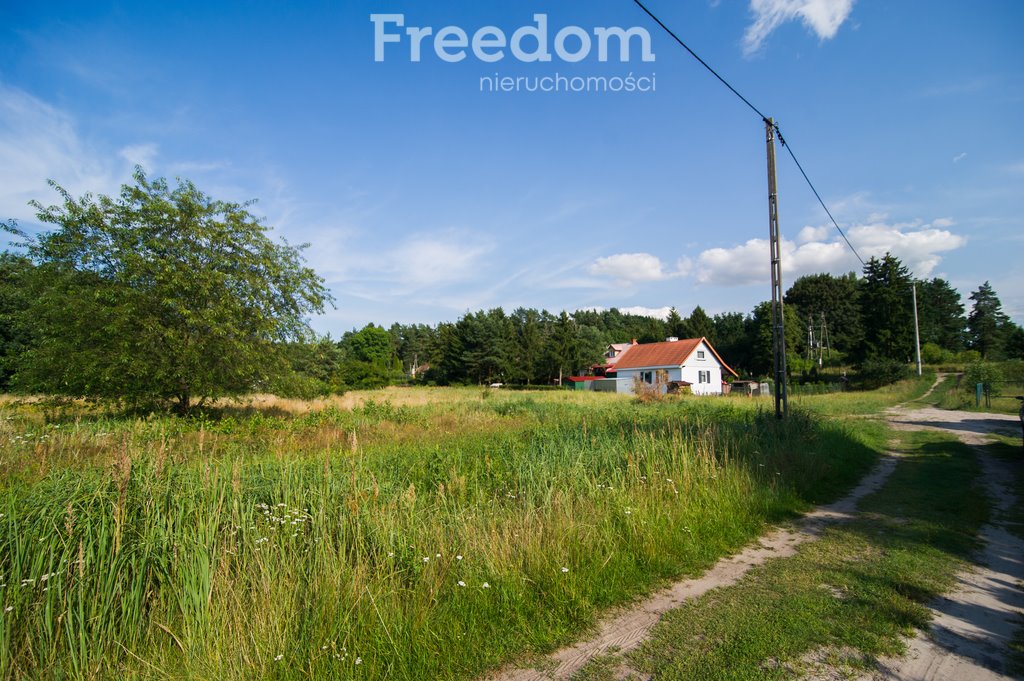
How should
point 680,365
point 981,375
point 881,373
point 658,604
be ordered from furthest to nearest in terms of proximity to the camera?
point 680,365 < point 881,373 < point 981,375 < point 658,604

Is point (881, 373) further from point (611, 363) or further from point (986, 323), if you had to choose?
point (986, 323)

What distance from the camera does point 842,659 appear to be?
287 centimetres

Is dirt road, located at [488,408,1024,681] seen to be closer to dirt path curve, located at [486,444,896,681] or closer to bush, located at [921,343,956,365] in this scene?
dirt path curve, located at [486,444,896,681]

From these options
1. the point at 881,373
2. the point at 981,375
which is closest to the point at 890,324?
the point at 881,373

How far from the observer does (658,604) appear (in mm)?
3688

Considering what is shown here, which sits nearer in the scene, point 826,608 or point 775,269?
point 826,608

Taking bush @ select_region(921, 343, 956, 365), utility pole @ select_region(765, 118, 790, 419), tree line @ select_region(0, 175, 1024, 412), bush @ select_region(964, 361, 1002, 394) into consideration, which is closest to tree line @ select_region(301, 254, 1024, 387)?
bush @ select_region(921, 343, 956, 365)

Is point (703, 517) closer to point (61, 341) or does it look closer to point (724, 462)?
point (724, 462)

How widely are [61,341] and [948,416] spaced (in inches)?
1234

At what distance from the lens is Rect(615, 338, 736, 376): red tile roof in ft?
150

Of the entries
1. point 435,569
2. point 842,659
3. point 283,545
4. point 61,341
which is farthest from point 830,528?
point 61,341

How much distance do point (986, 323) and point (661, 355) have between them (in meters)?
61.6

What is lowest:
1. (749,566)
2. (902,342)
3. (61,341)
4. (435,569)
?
(749,566)

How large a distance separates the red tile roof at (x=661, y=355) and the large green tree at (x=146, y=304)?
127 feet
